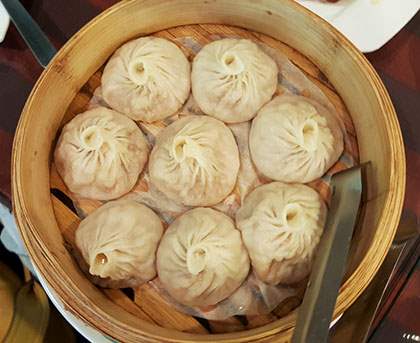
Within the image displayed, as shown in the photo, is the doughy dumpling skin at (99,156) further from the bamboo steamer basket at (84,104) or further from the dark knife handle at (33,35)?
the dark knife handle at (33,35)

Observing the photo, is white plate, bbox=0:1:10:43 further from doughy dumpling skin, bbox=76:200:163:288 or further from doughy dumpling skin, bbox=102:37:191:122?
doughy dumpling skin, bbox=76:200:163:288

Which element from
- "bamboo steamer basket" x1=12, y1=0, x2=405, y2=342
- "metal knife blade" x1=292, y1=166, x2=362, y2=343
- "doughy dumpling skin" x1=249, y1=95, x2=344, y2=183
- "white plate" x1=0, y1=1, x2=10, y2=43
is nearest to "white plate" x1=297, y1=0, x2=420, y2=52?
"bamboo steamer basket" x1=12, y1=0, x2=405, y2=342

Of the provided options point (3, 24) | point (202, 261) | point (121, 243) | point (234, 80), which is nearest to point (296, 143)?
point (234, 80)

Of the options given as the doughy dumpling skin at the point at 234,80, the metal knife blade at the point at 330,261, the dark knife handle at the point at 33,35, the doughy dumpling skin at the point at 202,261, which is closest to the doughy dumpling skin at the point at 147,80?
the doughy dumpling skin at the point at 234,80

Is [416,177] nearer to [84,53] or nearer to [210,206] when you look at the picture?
[210,206]

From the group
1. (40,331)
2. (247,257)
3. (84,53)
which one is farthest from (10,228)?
(247,257)

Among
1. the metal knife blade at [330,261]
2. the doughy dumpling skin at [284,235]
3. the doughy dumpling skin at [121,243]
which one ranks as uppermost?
the metal knife blade at [330,261]
